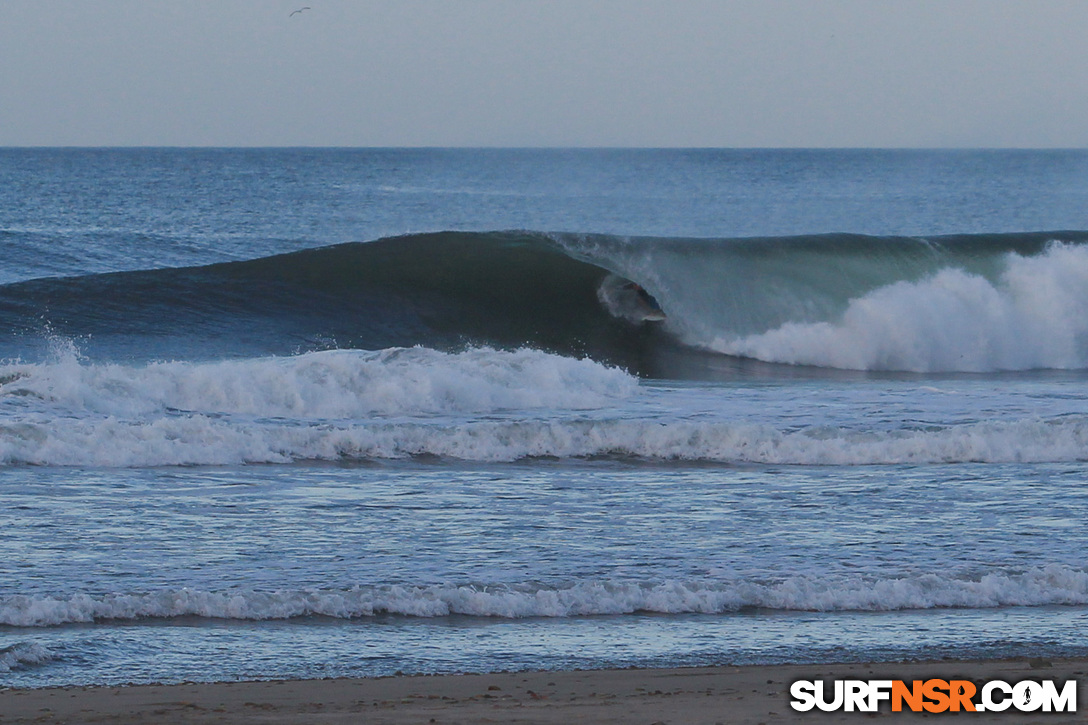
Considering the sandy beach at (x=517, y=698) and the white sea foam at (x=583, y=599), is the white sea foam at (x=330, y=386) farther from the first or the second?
the sandy beach at (x=517, y=698)

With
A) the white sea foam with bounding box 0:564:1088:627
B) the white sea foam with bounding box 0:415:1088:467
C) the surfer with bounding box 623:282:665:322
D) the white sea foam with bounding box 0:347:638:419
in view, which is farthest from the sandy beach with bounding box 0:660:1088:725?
the surfer with bounding box 623:282:665:322

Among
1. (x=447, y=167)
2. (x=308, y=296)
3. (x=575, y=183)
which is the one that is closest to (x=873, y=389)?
(x=308, y=296)

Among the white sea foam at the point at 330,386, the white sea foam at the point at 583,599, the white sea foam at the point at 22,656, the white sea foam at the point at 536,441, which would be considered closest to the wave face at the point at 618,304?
the white sea foam at the point at 330,386

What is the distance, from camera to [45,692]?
4945mm

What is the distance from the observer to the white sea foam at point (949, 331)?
18078 millimetres

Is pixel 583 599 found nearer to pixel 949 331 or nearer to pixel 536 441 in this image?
pixel 536 441

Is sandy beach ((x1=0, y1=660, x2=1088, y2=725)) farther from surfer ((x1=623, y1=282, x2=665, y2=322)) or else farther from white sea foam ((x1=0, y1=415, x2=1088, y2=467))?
surfer ((x1=623, y1=282, x2=665, y2=322))

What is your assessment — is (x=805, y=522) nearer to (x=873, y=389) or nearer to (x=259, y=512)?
(x=259, y=512)

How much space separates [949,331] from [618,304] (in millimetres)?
4812

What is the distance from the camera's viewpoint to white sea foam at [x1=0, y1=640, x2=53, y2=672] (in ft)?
17.6

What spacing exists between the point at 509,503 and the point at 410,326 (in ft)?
32.4

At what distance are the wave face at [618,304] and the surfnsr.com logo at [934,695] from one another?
11337mm

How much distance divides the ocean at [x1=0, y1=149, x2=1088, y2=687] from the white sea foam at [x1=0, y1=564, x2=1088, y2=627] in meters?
0.02

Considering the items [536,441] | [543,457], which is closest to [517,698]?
[543,457]
